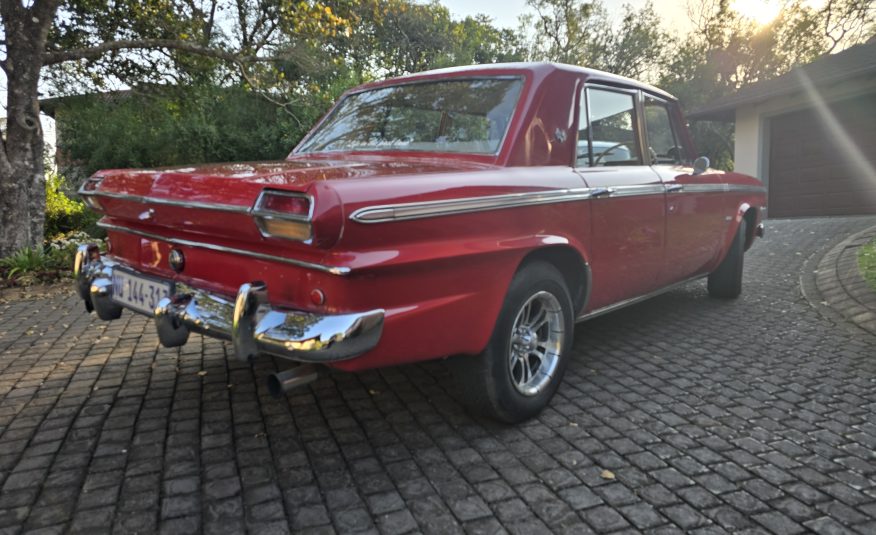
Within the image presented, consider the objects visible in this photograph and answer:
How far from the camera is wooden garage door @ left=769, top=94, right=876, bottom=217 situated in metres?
12.1

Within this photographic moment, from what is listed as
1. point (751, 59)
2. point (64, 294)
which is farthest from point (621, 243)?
point (751, 59)

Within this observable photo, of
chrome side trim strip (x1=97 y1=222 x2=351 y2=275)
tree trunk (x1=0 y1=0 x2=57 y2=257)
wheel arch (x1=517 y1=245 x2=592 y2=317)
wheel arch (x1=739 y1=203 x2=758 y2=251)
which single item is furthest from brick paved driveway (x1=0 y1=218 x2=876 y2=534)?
tree trunk (x1=0 y1=0 x2=57 y2=257)

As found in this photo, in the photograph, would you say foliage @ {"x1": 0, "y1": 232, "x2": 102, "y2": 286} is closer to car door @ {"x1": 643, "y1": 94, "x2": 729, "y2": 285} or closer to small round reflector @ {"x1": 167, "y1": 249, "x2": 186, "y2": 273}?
small round reflector @ {"x1": 167, "y1": 249, "x2": 186, "y2": 273}

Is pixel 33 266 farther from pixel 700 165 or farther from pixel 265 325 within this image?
pixel 700 165

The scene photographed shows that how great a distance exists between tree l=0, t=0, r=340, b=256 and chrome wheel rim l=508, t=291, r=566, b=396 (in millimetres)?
7270

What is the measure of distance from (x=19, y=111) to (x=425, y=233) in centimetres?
746

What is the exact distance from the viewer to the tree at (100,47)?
749cm

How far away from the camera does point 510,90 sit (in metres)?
3.18

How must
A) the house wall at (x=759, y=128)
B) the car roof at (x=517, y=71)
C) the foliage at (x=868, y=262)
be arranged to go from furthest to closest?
the house wall at (x=759, y=128) → the foliage at (x=868, y=262) → the car roof at (x=517, y=71)

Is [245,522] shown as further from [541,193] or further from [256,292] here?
[541,193]

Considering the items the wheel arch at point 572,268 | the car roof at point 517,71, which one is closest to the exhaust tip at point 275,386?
the wheel arch at point 572,268

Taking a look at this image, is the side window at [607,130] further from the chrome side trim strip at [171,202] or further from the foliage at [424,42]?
the foliage at [424,42]

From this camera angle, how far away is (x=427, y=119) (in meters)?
3.38

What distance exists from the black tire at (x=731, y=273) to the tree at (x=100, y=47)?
662 cm
